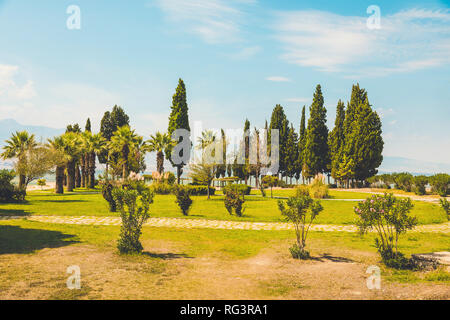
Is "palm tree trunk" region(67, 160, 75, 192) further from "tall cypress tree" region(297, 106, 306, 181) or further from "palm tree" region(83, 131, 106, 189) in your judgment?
"tall cypress tree" region(297, 106, 306, 181)

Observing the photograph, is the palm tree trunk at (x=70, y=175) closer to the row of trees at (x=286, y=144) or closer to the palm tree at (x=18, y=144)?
the row of trees at (x=286, y=144)

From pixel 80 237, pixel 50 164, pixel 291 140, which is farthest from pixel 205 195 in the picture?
pixel 291 140

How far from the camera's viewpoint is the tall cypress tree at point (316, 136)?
50.9 m

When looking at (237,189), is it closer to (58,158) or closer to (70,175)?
(58,158)

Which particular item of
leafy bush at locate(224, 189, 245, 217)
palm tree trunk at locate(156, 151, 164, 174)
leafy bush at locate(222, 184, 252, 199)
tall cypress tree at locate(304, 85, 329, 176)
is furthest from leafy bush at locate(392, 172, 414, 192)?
palm tree trunk at locate(156, 151, 164, 174)

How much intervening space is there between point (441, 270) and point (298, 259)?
316 centimetres

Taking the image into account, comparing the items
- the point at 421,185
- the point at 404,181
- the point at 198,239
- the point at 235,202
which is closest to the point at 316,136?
the point at 404,181

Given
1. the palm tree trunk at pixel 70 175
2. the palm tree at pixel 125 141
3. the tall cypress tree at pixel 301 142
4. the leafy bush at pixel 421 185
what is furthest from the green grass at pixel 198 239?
the tall cypress tree at pixel 301 142

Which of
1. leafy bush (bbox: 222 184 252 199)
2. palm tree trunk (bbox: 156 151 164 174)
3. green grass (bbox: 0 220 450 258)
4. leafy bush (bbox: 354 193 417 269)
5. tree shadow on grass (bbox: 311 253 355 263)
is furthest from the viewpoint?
palm tree trunk (bbox: 156 151 164 174)

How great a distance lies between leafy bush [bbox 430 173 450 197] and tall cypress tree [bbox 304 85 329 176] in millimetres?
21310

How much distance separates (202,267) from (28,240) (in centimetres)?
569

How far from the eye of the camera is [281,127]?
56812 millimetres

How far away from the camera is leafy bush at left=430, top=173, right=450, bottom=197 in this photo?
28.9 metres
